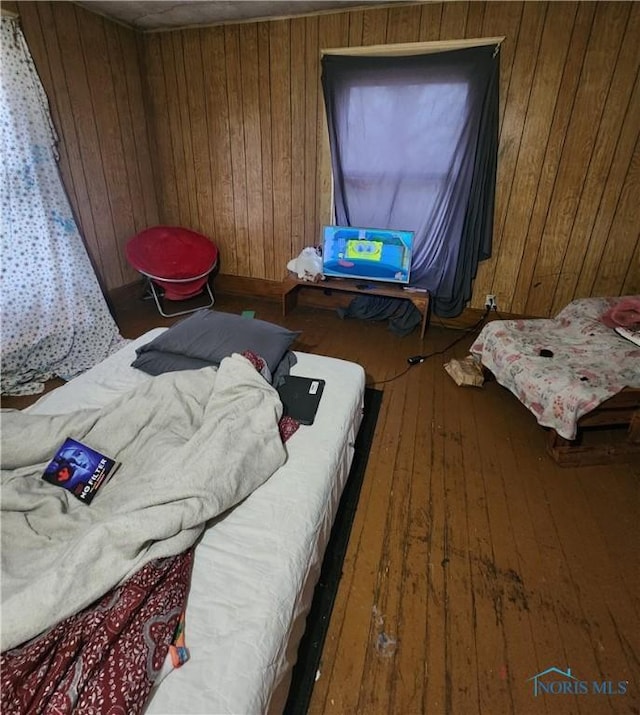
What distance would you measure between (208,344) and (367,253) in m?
1.74

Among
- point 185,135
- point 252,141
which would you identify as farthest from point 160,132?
point 252,141

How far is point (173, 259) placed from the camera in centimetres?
346

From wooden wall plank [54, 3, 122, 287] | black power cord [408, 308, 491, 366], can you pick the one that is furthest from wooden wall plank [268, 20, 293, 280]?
black power cord [408, 308, 491, 366]

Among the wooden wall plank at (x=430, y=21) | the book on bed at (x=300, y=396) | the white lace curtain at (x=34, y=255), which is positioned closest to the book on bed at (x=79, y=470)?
the book on bed at (x=300, y=396)

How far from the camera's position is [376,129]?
115 inches

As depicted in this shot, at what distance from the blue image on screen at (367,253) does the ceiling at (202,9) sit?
1.46m

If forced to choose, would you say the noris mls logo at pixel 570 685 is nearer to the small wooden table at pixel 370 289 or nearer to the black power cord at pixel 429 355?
the black power cord at pixel 429 355

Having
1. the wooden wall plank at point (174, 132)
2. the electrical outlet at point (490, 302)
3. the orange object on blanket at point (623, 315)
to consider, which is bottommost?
the electrical outlet at point (490, 302)

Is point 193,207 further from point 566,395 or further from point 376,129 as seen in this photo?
point 566,395

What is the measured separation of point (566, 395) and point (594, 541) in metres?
0.60

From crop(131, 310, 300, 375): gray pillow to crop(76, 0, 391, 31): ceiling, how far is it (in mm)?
2378

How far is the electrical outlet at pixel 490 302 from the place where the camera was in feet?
10.3

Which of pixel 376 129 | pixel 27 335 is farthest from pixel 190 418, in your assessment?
pixel 376 129

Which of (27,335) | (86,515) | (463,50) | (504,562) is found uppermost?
(463,50)
